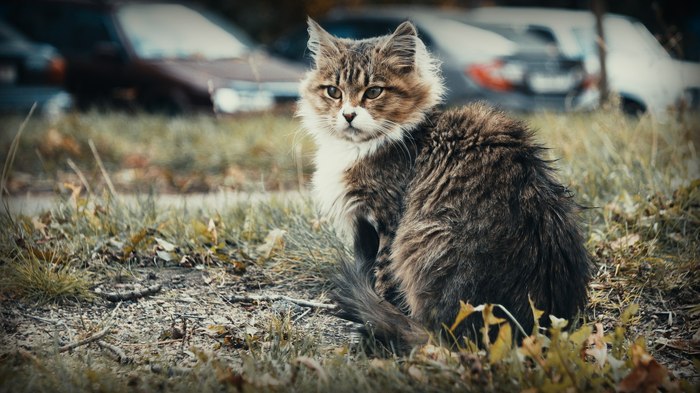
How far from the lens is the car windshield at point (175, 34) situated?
9758 millimetres

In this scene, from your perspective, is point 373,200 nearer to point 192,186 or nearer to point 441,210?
point 441,210

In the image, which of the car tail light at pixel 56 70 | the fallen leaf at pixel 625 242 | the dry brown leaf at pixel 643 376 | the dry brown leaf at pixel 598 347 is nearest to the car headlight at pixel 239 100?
the car tail light at pixel 56 70

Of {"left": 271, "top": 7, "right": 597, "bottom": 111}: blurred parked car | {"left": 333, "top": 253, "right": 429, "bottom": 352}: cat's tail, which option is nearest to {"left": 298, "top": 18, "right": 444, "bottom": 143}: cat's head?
{"left": 333, "top": 253, "right": 429, "bottom": 352}: cat's tail

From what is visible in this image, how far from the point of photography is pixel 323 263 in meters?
4.06

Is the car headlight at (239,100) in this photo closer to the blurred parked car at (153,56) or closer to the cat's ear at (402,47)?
the blurred parked car at (153,56)

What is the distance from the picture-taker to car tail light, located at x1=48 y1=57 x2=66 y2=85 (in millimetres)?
9766

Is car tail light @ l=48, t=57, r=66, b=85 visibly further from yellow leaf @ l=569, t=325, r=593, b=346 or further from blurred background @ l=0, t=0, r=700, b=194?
yellow leaf @ l=569, t=325, r=593, b=346

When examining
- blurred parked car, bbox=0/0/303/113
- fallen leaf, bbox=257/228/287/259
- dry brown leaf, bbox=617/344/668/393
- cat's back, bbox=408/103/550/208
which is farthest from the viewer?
blurred parked car, bbox=0/0/303/113

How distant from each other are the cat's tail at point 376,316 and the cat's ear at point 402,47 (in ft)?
3.91

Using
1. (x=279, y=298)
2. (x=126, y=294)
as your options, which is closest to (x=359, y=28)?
(x=279, y=298)

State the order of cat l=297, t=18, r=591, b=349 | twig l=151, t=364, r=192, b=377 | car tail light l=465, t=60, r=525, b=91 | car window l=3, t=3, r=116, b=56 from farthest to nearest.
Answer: car window l=3, t=3, r=116, b=56
car tail light l=465, t=60, r=525, b=91
cat l=297, t=18, r=591, b=349
twig l=151, t=364, r=192, b=377

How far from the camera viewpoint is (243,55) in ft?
33.1

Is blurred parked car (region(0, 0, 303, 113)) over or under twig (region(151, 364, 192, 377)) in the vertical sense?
under

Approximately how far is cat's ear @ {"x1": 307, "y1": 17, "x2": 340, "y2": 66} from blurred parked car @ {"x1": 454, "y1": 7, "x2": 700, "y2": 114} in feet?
20.3
